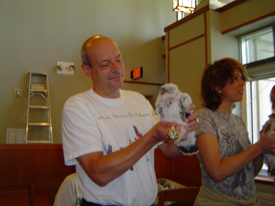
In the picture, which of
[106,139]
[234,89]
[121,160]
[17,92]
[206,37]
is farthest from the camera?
[17,92]

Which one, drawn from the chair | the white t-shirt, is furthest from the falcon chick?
the chair

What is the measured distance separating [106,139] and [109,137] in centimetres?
2

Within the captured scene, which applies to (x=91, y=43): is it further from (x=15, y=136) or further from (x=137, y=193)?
(x=15, y=136)

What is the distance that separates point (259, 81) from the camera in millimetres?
4305

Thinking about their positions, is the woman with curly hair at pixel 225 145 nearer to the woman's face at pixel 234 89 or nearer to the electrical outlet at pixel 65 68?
the woman's face at pixel 234 89

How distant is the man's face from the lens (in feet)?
3.98

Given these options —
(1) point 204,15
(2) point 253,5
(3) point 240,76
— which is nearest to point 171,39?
(1) point 204,15

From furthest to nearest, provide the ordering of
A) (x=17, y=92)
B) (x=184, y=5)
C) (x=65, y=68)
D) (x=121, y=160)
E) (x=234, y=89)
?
(x=65, y=68) < (x=17, y=92) < (x=184, y=5) < (x=234, y=89) < (x=121, y=160)

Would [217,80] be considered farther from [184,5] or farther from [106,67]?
[184,5]

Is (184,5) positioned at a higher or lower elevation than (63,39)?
higher

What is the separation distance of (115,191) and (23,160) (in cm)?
262

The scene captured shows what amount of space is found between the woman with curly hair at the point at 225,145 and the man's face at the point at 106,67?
51 centimetres

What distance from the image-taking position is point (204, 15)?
4.77 meters

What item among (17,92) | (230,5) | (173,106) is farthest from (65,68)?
(173,106)
